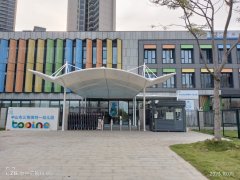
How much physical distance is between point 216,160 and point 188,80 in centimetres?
2861

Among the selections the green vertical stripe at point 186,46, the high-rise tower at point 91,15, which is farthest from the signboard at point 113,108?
the high-rise tower at point 91,15

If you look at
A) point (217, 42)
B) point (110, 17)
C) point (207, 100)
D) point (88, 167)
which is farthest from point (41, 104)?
point (110, 17)

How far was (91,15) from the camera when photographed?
94000 mm

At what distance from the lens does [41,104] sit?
112 feet

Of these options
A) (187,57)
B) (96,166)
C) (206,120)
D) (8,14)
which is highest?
(8,14)

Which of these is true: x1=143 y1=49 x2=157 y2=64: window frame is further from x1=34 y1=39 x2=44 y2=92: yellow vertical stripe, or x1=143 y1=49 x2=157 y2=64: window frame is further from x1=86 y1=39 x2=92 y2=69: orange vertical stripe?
x1=34 y1=39 x2=44 y2=92: yellow vertical stripe

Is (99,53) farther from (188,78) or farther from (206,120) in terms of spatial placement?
(206,120)

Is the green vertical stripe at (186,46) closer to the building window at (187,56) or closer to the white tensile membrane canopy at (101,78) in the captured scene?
the building window at (187,56)

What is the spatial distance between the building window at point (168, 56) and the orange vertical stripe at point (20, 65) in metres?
20.9

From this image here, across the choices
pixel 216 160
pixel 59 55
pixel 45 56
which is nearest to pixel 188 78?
A: pixel 59 55

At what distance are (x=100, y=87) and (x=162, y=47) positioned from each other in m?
15.7

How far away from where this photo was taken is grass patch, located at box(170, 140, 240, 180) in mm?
5680

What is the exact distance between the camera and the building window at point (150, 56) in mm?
35562

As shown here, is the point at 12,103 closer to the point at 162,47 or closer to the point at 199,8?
the point at 162,47
